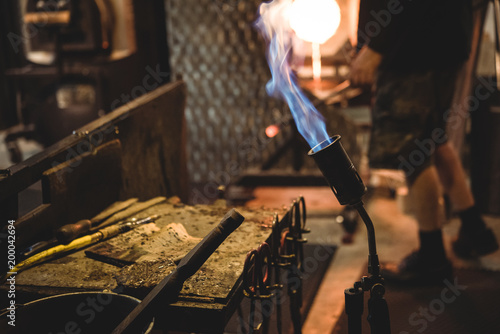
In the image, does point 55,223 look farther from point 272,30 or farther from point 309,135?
point 272,30

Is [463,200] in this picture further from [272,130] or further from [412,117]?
[272,130]

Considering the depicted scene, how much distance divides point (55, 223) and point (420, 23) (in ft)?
7.70

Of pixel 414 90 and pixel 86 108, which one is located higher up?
pixel 414 90

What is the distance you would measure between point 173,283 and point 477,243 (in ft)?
8.55

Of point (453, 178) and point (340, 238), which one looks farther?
point (340, 238)

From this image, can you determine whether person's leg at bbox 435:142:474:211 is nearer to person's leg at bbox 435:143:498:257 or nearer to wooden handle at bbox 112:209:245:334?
person's leg at bbox 435:143:498:257

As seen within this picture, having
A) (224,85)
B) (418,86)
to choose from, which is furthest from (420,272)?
(224,85)

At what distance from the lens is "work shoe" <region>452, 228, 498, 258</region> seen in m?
3.33

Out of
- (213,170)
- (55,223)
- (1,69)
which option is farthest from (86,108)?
(55,223)

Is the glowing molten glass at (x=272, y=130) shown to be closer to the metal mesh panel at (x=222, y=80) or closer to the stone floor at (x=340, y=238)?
the metal mesh panel at (x=222, y=80)

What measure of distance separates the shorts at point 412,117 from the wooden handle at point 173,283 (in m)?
1.72

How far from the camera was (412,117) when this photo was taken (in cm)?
298

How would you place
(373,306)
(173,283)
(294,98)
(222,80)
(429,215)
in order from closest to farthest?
(173,283) → (373,306) → (294,98) → (429,215) → (222,80)

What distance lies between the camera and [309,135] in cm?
183
